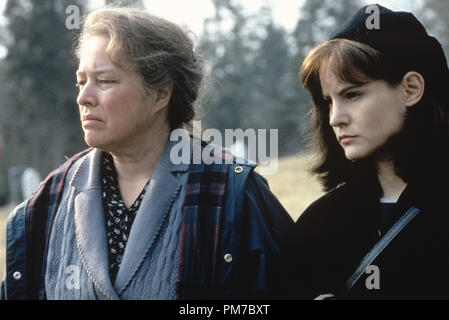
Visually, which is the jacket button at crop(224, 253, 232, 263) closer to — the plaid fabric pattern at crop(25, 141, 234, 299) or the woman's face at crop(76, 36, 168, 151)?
the plaid fabric pattern at crop(25, 141, 234, 299)

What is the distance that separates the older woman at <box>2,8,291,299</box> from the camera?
8.13 feet

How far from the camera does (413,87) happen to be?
2258 mm

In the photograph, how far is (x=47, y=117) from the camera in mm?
25375

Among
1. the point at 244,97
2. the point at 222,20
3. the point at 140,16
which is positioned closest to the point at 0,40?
the point at 244,97

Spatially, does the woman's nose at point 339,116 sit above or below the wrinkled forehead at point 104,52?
below

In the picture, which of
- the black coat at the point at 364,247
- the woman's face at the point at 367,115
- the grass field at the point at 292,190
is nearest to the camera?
the black coat at the point at 364,247

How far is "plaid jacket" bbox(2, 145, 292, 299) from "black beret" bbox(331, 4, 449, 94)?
0.89 metres

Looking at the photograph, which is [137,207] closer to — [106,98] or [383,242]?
[106,98]

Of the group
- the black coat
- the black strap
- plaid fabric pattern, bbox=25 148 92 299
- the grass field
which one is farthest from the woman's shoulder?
the grass field

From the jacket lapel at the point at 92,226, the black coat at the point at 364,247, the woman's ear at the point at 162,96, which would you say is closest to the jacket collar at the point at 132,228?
the jacket lapel at the point at 92,226

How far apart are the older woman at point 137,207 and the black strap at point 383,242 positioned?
0.45 metres

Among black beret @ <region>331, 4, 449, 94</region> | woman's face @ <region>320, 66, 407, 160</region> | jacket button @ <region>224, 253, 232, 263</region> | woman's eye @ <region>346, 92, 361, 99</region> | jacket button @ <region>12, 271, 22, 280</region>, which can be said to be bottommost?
jacket button @ <region>12, 271, 22, 280</region>

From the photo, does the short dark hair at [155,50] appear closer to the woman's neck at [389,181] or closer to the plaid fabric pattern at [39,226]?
the plaid fabric pattern at [39,226]

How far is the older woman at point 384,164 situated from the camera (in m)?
2.13
